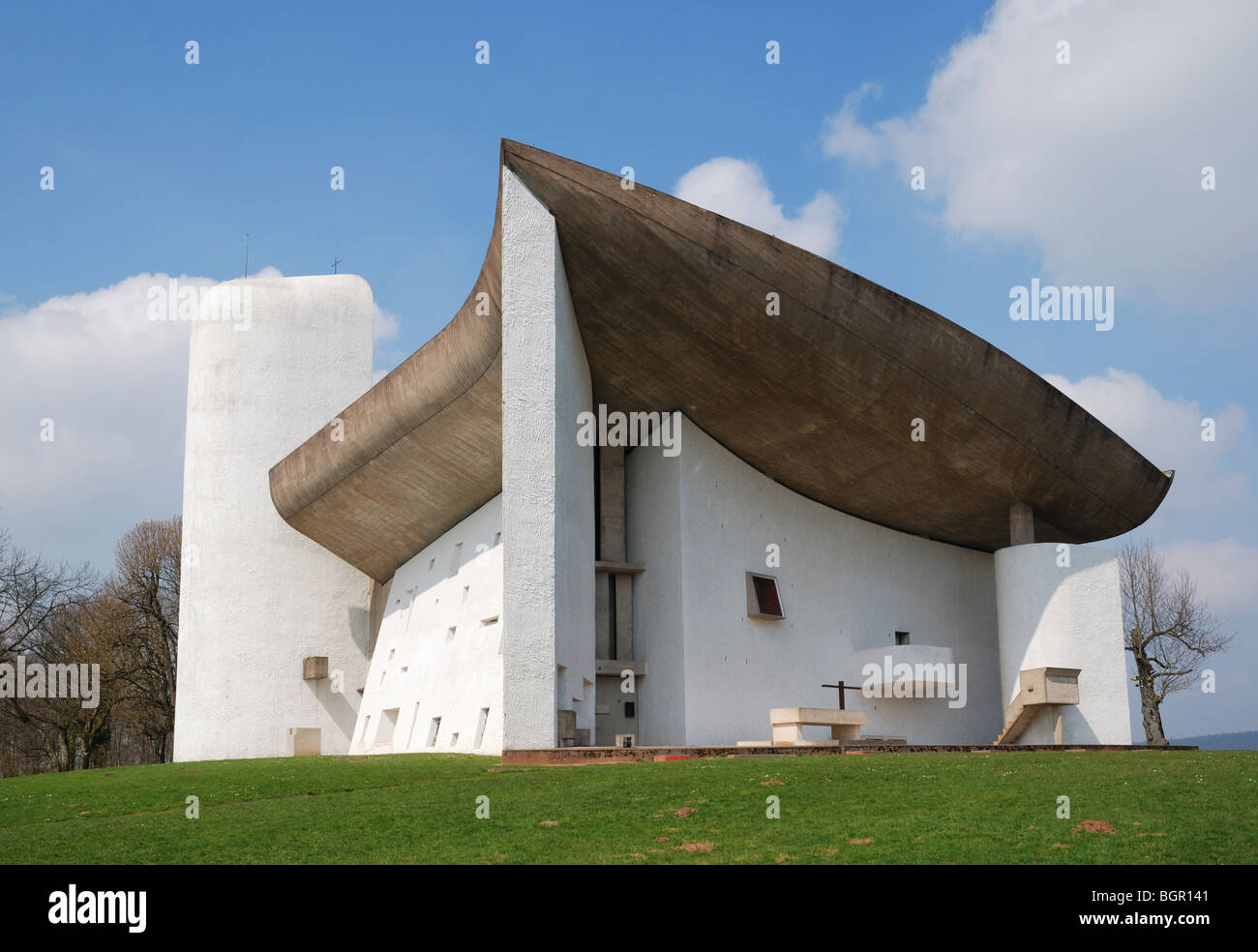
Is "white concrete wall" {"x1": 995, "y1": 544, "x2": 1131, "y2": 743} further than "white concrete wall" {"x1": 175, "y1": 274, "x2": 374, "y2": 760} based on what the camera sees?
No

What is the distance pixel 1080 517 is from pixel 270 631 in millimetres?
20792

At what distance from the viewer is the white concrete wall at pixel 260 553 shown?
30.7m

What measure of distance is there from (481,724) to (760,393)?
810 centimetres

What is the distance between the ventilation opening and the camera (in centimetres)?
2147

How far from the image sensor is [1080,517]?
2558cm

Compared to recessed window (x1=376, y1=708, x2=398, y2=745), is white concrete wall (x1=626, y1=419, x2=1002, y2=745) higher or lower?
higher

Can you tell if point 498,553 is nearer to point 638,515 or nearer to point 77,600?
point 638,515

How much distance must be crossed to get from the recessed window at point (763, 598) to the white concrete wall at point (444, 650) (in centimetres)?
503

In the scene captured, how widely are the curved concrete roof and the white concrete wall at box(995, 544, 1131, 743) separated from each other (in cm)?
168

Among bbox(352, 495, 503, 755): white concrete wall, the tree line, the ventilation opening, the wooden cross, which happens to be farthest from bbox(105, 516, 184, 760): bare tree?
the wooden cross
